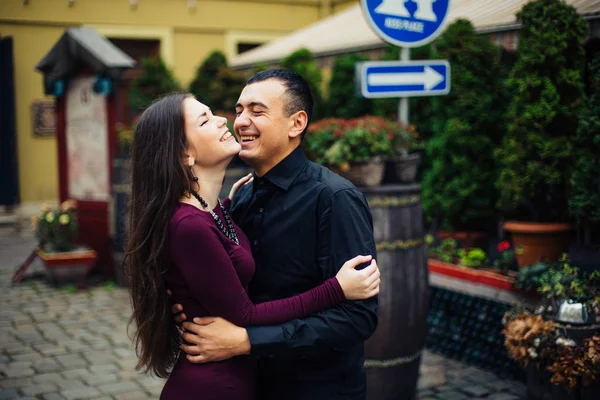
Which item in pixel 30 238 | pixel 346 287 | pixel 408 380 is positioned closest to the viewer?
pixel 346 287

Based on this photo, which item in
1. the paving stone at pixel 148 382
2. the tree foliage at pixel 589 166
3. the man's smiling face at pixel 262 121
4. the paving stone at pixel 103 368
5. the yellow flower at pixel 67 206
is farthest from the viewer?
the yellow flower at pixel 67 206

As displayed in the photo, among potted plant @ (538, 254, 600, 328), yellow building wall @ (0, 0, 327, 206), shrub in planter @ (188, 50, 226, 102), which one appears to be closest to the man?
potted plant @ (538, 254, 600, 328)

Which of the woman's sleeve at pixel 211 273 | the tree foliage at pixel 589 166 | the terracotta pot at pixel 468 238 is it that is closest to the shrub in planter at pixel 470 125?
the terracotta pot at pixel 468 238

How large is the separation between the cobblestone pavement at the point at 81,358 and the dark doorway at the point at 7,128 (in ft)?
18.8

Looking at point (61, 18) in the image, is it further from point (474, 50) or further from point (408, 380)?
point (408, 380)

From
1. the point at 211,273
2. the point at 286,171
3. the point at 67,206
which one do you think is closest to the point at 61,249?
the point at 67,206

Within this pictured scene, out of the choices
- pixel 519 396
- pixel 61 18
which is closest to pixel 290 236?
pixel 519 396

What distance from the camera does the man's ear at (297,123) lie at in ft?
7.94

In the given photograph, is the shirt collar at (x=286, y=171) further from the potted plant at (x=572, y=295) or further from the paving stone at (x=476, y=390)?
the paving stone at (x=476, y=390)

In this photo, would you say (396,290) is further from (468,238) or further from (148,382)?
(468,238)

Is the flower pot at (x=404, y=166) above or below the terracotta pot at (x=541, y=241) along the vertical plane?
above

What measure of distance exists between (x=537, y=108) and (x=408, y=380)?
7.24 feet

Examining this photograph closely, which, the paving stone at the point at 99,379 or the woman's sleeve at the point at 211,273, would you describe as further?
the paving stone at the point at 99,379

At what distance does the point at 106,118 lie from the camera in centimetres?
796
